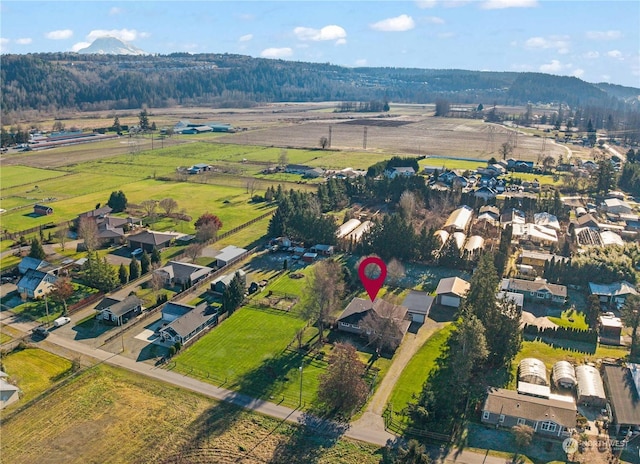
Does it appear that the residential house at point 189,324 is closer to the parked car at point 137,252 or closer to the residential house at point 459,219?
the parked car at point 137,252

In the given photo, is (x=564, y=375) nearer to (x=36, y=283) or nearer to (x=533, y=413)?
(x=533, y=413)

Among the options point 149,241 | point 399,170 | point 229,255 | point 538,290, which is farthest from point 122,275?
point 399,170

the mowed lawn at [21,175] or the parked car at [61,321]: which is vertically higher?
the mowed lawn at [21,175]

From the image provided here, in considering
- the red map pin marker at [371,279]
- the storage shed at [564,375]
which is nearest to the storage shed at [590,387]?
the storage shed at [564,375]

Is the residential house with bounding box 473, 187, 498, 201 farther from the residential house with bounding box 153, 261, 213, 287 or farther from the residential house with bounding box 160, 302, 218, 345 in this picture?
the residential house with bounding box 160, 302, 218, 345

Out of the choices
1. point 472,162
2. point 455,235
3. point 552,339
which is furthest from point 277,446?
point 472,162

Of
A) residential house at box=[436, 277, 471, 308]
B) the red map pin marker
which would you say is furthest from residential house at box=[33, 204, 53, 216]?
residential house at box=[436, 277, 471, 308]
